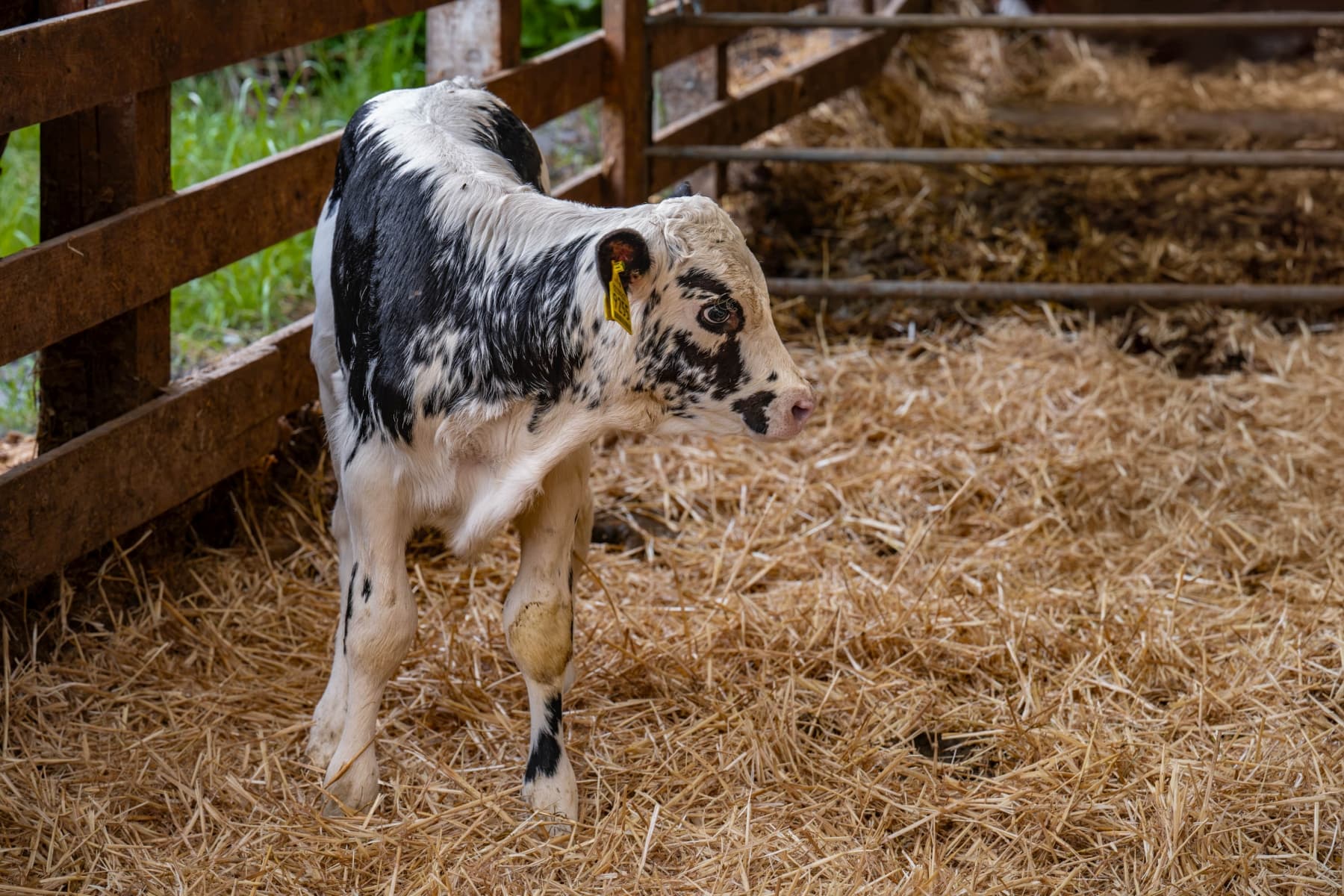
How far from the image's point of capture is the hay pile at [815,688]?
264cm

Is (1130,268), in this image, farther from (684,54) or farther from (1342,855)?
(1342,855)

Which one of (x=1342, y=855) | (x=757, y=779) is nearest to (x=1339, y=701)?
(x=1342, y=855)

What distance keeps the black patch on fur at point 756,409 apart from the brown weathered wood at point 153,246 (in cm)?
141

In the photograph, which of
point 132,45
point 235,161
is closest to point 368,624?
point 132,45

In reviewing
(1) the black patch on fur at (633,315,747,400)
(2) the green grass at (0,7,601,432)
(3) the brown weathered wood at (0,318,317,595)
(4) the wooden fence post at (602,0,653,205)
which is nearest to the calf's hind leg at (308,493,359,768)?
(3) the brown weathered wood at (0,318,317,595)

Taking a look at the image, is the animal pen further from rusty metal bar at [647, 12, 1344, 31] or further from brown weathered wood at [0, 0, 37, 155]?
rusty metal bar at [647, 12, 1344, 31]

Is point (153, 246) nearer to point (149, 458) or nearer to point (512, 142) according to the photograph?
point (149, 458)

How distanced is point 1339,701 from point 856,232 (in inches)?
124

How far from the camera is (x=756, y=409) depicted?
7.94 feet

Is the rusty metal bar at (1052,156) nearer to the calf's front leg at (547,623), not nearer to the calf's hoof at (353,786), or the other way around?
the calf's front leg at (547,623)

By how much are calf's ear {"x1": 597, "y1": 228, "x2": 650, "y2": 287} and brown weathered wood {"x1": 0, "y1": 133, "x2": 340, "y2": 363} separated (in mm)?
1230

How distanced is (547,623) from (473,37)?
2267mm

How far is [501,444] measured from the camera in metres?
2.56

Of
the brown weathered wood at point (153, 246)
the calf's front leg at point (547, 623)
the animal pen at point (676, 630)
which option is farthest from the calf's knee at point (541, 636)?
the brown weathered wood at point (153, 246)
